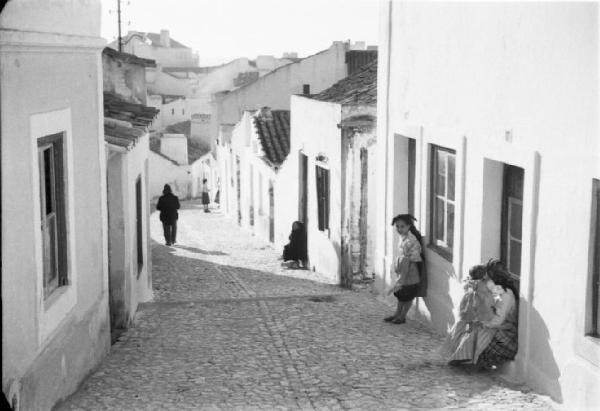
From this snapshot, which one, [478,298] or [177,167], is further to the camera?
[177,167]

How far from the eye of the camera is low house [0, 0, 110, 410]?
18.3ft

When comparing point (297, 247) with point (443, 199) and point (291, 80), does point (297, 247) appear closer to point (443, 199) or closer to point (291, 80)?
point (443, 199)

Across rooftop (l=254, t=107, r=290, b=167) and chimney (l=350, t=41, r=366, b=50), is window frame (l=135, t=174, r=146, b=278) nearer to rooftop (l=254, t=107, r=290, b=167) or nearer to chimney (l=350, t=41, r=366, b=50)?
rooftop (l=254, t=107, r=290, b=167)

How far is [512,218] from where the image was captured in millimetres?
7887

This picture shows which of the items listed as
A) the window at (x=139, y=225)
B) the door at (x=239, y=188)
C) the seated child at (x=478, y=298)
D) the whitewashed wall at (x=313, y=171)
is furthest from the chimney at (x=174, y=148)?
the seated child at (x=478, y=298)

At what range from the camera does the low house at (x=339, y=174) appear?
13.4 meters

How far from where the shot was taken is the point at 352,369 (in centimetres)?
A: 802

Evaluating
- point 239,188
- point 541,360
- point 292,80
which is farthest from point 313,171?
point 292,80

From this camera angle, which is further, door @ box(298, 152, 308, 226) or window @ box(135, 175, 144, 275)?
door @ box(298, 152, 308, 226)

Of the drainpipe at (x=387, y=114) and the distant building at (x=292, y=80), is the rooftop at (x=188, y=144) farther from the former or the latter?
the drainpipe at (x=387, y=114)

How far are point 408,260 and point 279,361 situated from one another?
207cm

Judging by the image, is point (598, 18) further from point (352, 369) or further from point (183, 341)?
point (183, 341)

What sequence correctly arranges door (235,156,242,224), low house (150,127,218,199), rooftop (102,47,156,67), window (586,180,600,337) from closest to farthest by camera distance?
window (586,180,600,337)
rooftop (102,47,156,67)
door (235,156,242,224)
low house (150,127,218,199)

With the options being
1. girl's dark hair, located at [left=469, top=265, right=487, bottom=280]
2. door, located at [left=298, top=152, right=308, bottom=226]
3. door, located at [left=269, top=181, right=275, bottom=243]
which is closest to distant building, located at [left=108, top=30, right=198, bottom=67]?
door, located at [left=269, top=181, right=275, bottom=243]
